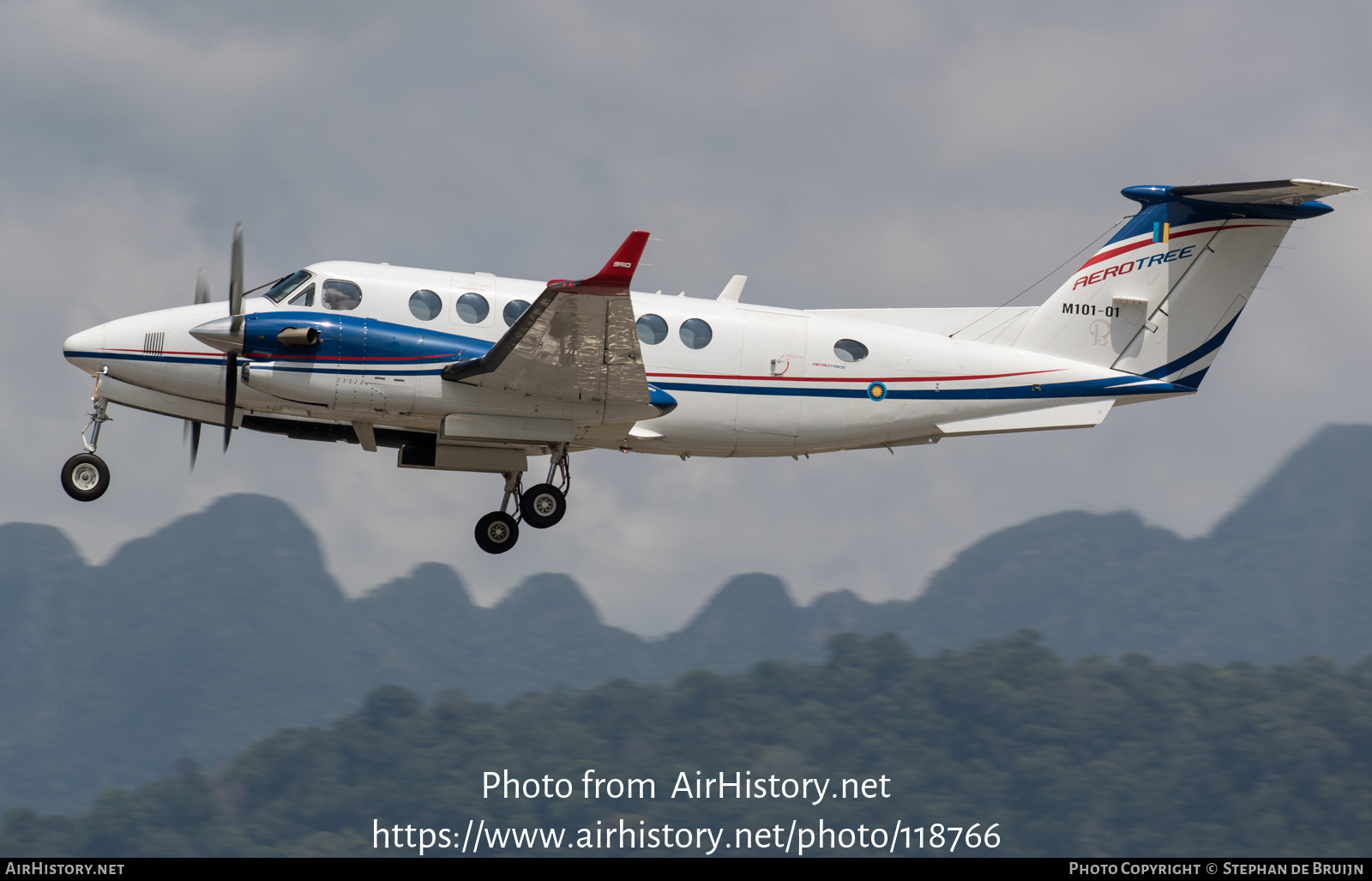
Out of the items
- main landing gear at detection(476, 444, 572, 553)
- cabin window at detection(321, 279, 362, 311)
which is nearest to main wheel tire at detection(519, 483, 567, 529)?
main landing gear at detection(476, 444, 572, 553)

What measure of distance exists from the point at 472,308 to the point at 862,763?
79627mm

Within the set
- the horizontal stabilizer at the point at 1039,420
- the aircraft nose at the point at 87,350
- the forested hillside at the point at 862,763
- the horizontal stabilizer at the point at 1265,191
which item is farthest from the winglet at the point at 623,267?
the forested hillside at the point at 862,763

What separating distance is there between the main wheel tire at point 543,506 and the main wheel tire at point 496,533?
32 centimetres

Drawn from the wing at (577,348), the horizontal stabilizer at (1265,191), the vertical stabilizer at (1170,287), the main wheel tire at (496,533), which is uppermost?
the horizontal stabilizer at (1265,191)

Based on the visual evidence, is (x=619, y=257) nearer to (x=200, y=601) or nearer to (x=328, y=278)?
(x=328, y=278)

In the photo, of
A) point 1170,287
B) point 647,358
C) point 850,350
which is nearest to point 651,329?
point 647,358

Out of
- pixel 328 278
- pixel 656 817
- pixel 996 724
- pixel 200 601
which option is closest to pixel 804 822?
pixel 656 817

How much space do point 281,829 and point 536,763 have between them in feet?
56.2

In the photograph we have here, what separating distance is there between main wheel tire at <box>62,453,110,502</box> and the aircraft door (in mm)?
8462

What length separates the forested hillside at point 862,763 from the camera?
82062mm

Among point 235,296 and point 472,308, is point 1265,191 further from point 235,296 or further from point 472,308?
point 235,296

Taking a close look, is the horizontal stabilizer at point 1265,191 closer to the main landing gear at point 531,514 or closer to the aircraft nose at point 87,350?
the main landing gear at point 531,514

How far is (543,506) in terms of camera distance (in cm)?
1897

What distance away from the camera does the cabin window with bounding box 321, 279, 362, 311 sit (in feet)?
57.7
